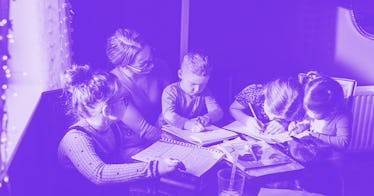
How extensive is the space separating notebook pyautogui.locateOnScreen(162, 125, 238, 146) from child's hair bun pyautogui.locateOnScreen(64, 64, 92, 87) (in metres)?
0.53

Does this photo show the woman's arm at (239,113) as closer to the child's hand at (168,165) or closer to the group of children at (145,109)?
the group of children at (145,109)

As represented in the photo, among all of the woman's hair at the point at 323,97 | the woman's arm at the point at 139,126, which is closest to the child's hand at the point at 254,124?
the woman's hair at the point at 323,97

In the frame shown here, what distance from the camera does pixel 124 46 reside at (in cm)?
241

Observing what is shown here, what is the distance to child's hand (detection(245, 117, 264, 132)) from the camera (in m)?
2.14

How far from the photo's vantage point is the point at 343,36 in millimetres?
3371

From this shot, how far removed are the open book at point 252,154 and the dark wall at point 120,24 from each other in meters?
1.26

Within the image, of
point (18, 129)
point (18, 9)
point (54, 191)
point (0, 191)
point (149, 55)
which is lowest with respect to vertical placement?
point (54, 191)

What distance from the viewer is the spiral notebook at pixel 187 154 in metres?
1.64

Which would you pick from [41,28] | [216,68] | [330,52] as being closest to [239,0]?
[216,68]

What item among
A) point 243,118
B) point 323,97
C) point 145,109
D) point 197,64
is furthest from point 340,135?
point 145,109

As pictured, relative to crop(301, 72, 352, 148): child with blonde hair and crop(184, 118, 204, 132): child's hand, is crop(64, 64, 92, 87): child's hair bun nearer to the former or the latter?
crop(184, 118, 204, 132): child's hand

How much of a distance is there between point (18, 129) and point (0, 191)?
39 centimetres

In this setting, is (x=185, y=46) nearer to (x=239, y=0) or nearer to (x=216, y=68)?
(x=216, y=68)

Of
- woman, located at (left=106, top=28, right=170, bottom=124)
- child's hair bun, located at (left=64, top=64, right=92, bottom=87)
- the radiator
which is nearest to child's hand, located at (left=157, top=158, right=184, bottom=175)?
child's hair bun, located at (left=64, top=64, right=92, bottom=87)
